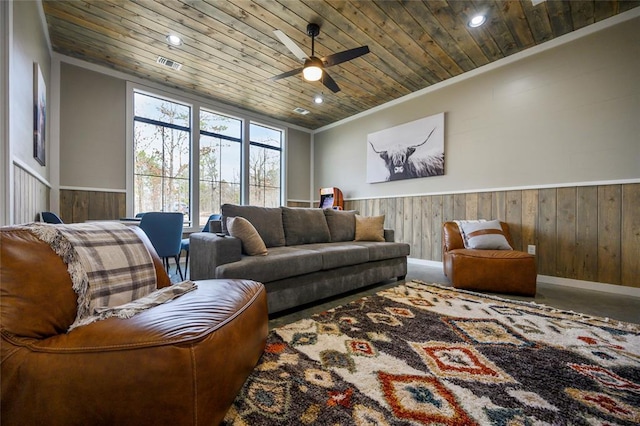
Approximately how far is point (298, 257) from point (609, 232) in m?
3.28

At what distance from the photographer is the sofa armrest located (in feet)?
6.28

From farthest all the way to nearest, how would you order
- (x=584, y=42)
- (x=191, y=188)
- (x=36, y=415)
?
A: (x=191, y=188)
(x=584, y=42)
(x=36, y=415)

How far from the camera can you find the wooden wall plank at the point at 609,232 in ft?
8.85

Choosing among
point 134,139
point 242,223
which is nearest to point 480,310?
point 242,223

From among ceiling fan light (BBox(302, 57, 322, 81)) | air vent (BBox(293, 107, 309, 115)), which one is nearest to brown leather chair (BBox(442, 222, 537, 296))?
ceiling fan light (BBox(302, 57, 322, 81))

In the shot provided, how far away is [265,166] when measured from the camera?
5.72 metres

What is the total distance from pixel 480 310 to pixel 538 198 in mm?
2003

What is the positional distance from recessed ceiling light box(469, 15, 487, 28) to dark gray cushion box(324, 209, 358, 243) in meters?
2.52

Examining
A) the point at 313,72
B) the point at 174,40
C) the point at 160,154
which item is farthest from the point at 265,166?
the point at 313,72

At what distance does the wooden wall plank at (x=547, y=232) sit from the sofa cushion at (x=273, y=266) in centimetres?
282

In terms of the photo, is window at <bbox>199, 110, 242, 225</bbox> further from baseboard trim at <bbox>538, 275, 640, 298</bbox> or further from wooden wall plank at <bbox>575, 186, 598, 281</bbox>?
wooden wall plank at <bbox>575, 186, 598, 281</bbox>

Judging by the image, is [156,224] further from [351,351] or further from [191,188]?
[351,351]

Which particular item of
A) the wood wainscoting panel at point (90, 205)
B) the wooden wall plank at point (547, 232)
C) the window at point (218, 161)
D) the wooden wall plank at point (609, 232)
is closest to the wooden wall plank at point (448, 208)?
the wooden wall plank at point (547, 232)

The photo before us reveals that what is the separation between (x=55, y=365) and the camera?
28.7 inches
